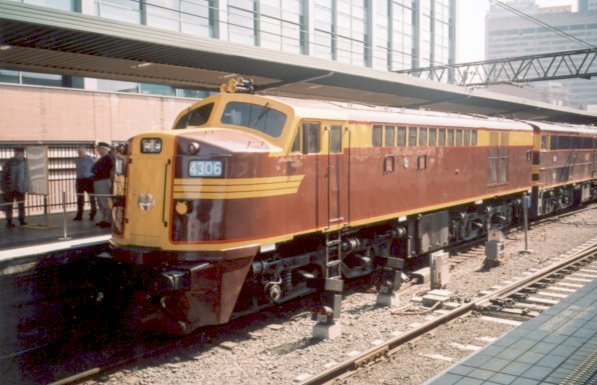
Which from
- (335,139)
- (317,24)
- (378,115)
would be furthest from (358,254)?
(317,24)

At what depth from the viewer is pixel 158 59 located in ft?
42.4

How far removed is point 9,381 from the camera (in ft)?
25.5

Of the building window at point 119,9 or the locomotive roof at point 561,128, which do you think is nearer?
the locomotive roof at point 561,128

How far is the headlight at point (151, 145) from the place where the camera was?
8.46 m

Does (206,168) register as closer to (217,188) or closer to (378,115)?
(217,188)

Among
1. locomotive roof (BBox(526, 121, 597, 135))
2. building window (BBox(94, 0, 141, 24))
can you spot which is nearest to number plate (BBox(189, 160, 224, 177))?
building window (BBox(94, 0, 141, 24))

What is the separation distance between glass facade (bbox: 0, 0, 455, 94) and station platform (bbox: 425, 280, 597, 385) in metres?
11.6

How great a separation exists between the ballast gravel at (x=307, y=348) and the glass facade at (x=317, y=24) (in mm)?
9107

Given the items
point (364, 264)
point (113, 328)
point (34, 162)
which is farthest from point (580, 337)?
point (34, 162)

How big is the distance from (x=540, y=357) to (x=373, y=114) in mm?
5699

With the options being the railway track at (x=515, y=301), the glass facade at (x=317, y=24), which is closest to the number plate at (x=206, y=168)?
the railway track at (x=515, y=301)

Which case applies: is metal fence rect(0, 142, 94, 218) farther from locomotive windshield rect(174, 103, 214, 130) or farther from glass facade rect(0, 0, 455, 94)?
locomotive windshield rect(174, 103, 214, 130)

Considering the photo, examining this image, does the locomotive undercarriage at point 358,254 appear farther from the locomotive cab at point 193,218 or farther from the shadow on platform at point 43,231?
A: the shadow on platform at point 43,231

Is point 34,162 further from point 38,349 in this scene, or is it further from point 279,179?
point 279,179
